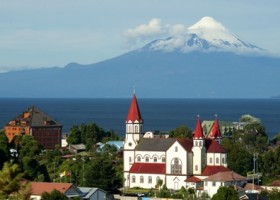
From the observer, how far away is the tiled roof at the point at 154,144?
70.7 metres

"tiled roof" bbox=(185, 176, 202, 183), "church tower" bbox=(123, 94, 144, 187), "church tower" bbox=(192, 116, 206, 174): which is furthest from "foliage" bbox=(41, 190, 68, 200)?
"church tower" bbox=(123, 94, 144, 187)

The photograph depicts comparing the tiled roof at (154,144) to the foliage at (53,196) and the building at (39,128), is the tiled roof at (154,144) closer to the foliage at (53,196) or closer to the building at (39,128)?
the foliage at (53,196)

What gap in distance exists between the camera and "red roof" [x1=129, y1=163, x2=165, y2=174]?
7019 centimetres

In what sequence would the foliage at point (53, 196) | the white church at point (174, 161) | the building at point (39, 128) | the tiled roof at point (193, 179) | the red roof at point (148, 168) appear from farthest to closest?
the building at point (39, 128)
the red roof at point (148, 168)
the white church at point (174, 161)
the tiled roof at point (193, 179)
the foliage at point (53, 196)

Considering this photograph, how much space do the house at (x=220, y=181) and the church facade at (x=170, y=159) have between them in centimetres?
251

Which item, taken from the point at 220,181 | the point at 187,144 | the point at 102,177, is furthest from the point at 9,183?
the point at 187,144

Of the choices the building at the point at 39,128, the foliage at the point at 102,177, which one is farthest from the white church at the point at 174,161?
the building at the point at 39,128

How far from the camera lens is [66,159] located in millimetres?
80750

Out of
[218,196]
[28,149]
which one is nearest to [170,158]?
[28,149]

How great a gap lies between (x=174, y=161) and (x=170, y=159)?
39 centimetres

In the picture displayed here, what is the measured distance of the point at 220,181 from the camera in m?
62.8

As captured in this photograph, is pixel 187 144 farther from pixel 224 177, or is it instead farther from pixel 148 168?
pixel 224 177

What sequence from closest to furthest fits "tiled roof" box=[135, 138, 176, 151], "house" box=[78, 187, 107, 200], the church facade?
"house" box=[78, 187, 107, 200] → the church facade → "tiled roof" box=[135, 138, 176, 151]

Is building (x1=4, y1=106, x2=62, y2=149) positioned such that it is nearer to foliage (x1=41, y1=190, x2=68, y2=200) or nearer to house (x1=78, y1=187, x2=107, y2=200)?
house (x1=78, y1=187, x2=107, y2=200)
